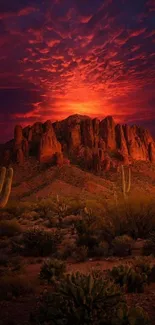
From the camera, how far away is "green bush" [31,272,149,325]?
5621 millimetres

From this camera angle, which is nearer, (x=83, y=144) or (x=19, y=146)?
(x=19, y=146)

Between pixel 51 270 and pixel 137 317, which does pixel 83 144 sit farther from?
pixel 137 317

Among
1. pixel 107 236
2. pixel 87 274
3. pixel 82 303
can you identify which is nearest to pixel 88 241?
pixel 107 236

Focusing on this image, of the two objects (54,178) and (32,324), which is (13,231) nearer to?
(32,324)

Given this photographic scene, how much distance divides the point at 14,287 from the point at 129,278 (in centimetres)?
300

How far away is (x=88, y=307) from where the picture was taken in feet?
19.0

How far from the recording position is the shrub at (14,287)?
8320 mm

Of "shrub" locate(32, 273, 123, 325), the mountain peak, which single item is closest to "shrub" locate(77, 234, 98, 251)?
"shrub" locate(32, 273, 123, 325)

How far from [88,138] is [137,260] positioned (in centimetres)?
8751

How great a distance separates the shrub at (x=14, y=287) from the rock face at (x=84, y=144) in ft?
221

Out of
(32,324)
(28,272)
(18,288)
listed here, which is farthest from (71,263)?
(32,324)

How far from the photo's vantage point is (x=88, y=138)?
97.4 meters

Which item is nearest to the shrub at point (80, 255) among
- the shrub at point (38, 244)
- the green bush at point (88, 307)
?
the shrub at point (38, 244)

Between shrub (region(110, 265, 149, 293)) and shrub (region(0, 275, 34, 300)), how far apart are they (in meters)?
2.26
